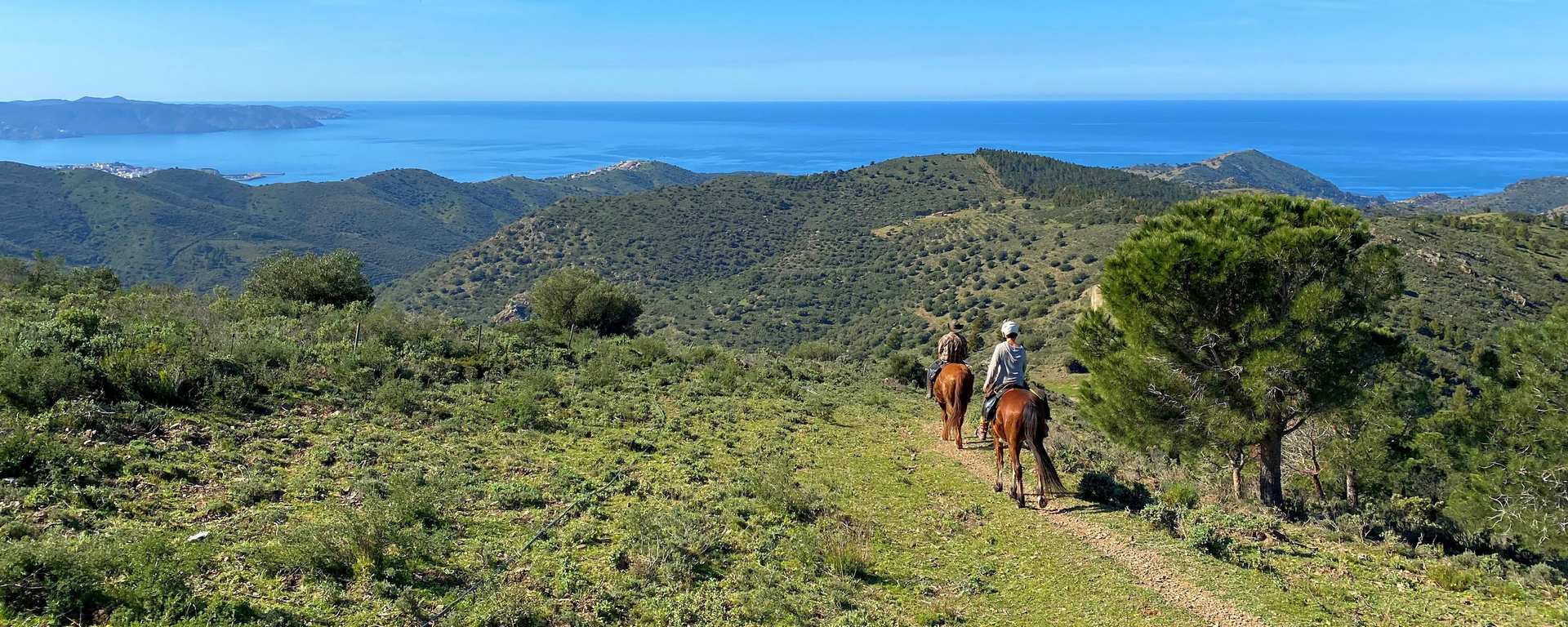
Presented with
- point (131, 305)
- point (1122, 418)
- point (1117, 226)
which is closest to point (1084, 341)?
point (1122, 418)

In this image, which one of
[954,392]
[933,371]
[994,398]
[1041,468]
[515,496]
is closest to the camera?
[515,496]

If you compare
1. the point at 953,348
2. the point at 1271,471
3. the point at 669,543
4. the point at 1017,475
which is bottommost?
the point at 1271,471

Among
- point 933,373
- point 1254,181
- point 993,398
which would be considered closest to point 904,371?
point 933,373

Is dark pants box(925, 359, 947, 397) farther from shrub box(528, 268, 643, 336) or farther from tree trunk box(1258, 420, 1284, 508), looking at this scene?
shrub box(528, 268, 643, 336)

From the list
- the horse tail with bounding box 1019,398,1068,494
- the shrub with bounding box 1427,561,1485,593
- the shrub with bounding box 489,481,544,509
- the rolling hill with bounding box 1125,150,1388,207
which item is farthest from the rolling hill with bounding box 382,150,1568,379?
the rolling hill with bounding box 1125,150,1388,207

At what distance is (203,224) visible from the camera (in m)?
155

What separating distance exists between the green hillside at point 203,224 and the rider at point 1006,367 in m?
144

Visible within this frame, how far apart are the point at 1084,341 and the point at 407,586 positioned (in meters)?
11.8

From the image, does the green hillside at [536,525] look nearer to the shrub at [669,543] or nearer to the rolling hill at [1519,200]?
the shrub at [669,543]

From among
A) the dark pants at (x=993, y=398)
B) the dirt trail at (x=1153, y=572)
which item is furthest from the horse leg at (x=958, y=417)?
the dirt trail at (x=1153, y=572)

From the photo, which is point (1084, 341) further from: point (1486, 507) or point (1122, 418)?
point (1486, 507)

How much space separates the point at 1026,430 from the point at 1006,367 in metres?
1.21

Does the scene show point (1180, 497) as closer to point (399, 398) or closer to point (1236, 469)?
point (1236, 469)

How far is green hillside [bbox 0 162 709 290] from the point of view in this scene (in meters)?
136
